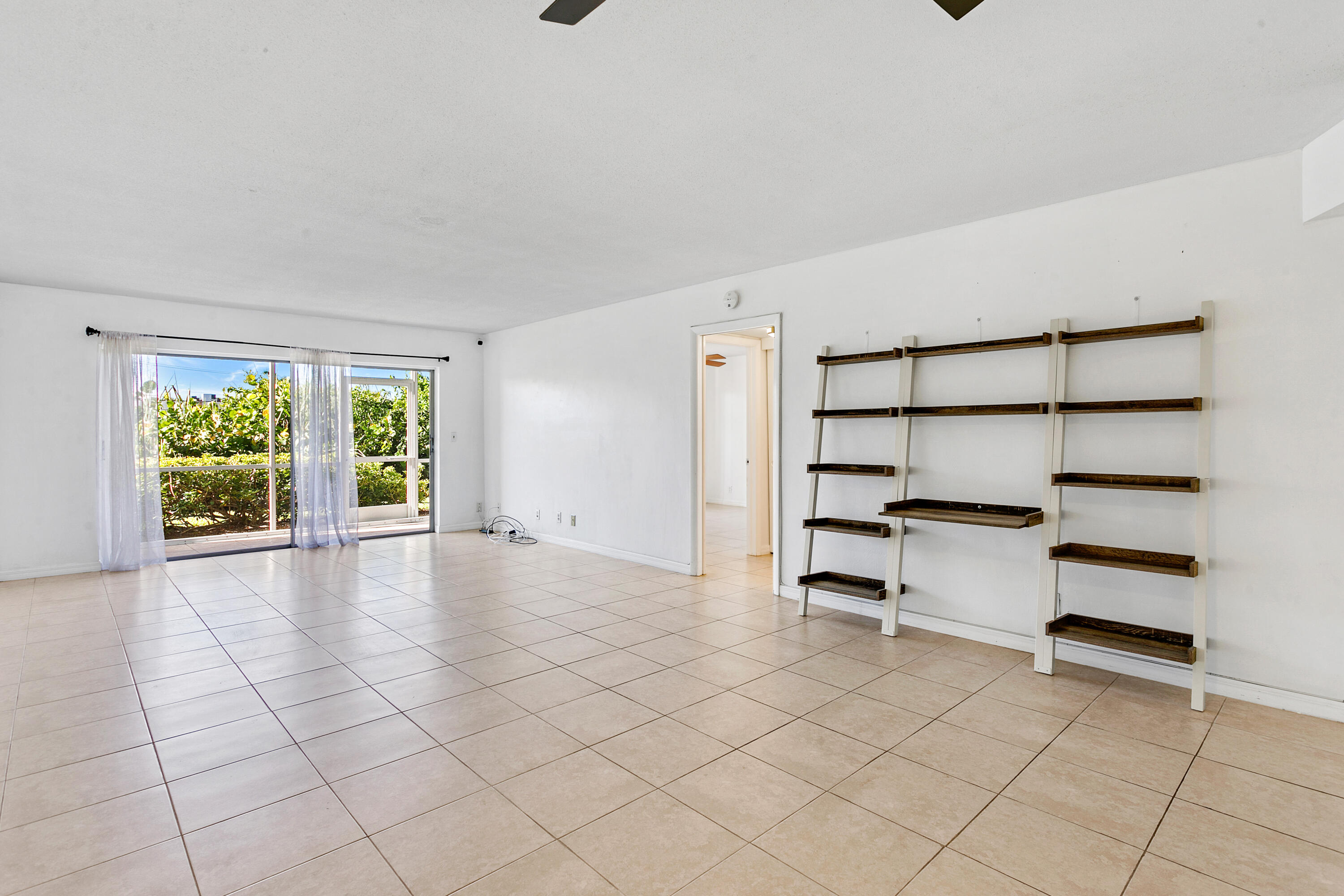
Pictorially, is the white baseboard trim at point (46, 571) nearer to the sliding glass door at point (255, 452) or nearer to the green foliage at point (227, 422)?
the sliding glass door at point (255, 452)

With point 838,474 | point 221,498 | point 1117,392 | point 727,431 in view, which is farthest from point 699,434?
point 221,498

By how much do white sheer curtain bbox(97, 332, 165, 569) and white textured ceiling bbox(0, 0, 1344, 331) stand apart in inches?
70.4

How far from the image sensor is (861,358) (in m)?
4.36

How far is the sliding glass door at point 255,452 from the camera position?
24.2ft

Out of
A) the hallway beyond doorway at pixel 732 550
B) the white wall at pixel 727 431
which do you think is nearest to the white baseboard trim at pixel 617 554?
the hallway beyond doorway at pixel 732 550

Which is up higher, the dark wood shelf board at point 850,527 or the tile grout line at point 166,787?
the dark wood shelf board at point 850,527

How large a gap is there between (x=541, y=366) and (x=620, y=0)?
18.9 ft

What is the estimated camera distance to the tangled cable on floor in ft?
25.2

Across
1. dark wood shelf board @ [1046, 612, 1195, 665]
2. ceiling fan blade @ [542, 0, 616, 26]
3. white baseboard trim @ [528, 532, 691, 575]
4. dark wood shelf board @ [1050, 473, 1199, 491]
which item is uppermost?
ceiling fan blade @ [542, 0, 616, 26]

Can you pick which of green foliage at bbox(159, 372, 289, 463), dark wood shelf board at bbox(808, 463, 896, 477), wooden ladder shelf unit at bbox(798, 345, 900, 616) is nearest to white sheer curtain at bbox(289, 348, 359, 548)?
green foliage at bbox(159, 372, 289, 463)

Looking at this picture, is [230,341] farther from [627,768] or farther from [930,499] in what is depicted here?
[930,499]

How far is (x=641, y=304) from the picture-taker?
6199 mm

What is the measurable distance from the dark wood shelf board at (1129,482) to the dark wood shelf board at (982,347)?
2.38ft

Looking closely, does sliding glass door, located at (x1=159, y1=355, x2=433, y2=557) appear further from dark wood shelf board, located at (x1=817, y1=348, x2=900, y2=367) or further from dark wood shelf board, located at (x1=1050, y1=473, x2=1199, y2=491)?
dark wood shelf board, located at (x1=1050, y1=473, x2=1199, y2=491)
